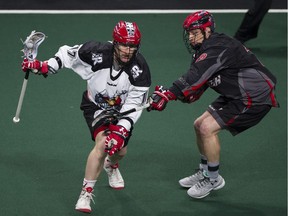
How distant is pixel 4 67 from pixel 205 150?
3196 millimetres

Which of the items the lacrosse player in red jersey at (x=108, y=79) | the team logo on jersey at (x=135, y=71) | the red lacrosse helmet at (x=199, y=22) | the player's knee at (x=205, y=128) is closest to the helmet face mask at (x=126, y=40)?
the lacrosse player in red jersey at (x=108, y=79)

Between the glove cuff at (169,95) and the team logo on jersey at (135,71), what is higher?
the team logo on jersey at (135,71)

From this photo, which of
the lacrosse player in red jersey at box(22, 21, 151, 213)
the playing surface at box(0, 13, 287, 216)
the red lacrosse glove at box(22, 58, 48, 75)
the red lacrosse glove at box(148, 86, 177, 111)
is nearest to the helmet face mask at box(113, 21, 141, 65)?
the lacrosse player in red jersey at box(22, 21, 151, 213)

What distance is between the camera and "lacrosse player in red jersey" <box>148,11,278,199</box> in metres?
5.28

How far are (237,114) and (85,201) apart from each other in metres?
1.40

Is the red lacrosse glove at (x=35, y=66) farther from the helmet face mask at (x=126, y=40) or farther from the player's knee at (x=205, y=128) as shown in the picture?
the player's knee at (x=205, y=128)

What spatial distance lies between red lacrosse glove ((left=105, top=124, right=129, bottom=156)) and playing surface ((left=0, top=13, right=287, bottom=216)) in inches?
25.8

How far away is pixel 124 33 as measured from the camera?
16.9ft

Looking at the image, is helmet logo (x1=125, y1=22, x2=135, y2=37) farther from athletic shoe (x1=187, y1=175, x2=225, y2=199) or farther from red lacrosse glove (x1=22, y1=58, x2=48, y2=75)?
athletic shoe (x1=187, y1=175, x2=225, y2=199)

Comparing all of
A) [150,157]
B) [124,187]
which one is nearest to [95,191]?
[124,187]

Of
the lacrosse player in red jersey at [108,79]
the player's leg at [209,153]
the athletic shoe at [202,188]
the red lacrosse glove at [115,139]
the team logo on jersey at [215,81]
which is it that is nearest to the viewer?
the red lacrosse glove at [115,139]

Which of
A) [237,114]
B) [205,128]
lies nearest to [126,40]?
[205,128]

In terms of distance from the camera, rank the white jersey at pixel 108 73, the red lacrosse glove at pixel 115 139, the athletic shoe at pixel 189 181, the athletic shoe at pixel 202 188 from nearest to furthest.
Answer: the red lacrosse glove at pixel 115 139, the white jersey at pixel 108 73, the athletic shoe at pixel 202 188, the athletic shoe at pixel 189 181

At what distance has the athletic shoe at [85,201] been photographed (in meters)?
5.29
